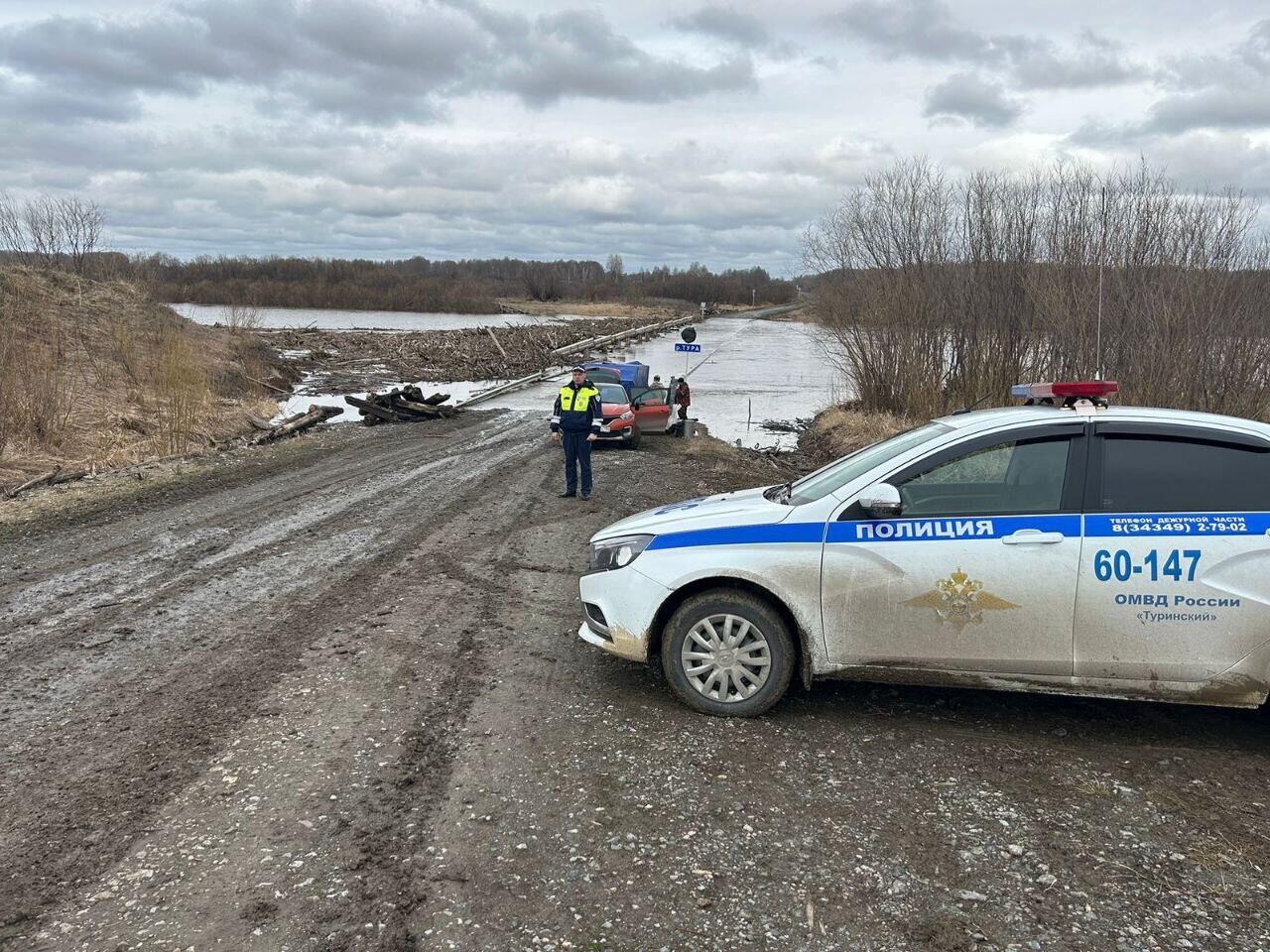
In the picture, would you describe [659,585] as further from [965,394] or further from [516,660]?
[965,394]

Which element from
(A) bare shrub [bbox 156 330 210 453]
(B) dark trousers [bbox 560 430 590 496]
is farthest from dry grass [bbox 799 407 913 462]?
(A) bare shrub [bbox 156 330 210 453]

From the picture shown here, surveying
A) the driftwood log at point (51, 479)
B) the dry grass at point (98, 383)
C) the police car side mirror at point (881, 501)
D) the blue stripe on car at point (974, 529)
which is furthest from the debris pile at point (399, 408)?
the police car side mirror at point (881, 501)

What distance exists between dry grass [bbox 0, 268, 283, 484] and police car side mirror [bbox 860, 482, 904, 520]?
12859 mm

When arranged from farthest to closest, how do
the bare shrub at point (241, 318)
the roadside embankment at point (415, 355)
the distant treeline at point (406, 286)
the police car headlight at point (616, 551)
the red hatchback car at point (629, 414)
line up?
the distant treeline at point (406, 286)
the roadside embankment at point (415, 355)
the bare shrub at point (241, 318)
the red hatchback car at point (629, 414)
the police car headlight at point (616, 551)

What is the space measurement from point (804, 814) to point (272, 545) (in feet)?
22.7

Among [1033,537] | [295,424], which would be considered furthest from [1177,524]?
[295,424]

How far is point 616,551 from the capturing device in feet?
17.7

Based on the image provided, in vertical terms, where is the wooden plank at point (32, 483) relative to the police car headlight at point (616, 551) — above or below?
below

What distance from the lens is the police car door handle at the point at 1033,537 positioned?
466 cm

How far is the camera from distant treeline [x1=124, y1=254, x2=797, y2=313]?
99250 millimetres

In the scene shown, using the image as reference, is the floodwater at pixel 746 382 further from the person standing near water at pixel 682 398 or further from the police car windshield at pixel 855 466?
the police car windshield at pixel 855 466

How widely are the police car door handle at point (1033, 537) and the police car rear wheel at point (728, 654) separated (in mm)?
1229

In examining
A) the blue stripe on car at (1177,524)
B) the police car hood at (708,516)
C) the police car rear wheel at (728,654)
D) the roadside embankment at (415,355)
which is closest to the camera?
the blue stripe on car at (1177,524)

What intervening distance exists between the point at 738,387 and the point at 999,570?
38.8m
